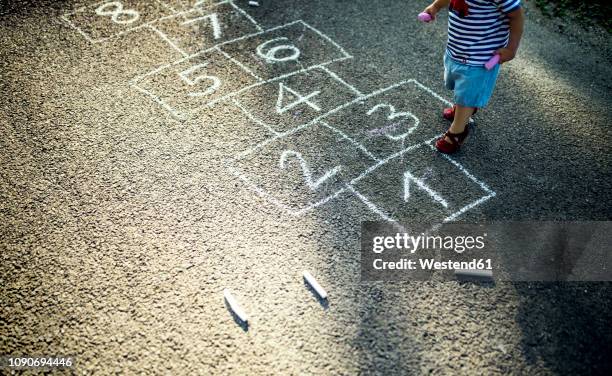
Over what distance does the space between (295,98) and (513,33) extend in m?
1.89

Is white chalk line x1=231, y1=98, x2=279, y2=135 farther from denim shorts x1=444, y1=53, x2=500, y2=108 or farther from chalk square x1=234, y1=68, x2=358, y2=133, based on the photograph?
denim shorts x1=444, y1=53, x2=500, y2=108

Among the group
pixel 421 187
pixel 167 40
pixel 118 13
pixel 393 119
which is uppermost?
pixel 118 13

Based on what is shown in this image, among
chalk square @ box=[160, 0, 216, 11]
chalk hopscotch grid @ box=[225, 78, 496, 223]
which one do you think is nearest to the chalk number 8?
chalk square @ box=[160, 0, 216, 11]

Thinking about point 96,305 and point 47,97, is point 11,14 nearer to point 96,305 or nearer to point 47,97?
point 47,97

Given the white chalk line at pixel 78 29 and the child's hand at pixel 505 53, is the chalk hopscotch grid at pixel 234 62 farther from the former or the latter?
the child's hand at pixel 505 53

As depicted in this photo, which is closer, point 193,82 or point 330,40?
point 193,82

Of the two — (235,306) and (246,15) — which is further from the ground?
(246,15)

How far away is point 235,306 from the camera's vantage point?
2.65 m

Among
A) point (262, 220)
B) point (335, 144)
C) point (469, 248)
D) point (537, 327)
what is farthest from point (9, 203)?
point (537, 327)

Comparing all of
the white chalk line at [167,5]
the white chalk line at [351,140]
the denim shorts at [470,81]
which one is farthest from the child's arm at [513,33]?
the white chalk line at [167,5]

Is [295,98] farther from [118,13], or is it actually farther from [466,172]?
[118,13]

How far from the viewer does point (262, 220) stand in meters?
3.13

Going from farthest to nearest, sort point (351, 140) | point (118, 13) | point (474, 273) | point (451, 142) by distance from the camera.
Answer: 1. point (118, 13)
2. point (351, 140)
3. point (451, 142)
4. point (474, 273)

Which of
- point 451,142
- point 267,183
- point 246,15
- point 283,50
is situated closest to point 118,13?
point 246,15
